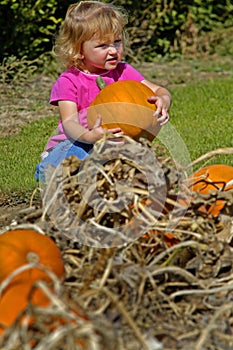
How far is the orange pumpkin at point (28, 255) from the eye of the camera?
8.38 ft

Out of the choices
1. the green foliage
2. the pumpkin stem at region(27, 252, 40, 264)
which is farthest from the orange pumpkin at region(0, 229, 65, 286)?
the green foliage

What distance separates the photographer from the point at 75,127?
4.02 meters

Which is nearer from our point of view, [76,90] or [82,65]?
[76,90]

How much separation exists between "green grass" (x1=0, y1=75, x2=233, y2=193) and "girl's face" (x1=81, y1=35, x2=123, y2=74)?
0.94 meters

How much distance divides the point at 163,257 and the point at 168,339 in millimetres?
512

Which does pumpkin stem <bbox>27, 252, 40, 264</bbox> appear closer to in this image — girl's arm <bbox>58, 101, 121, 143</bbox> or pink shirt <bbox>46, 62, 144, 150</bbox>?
girl's arm <bbox>58, 101, 121, 143</bbox>

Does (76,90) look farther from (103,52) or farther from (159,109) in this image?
(159,109)

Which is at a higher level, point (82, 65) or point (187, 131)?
point (82, 65)

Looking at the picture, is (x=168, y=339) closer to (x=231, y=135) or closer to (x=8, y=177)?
(x=8, y=177)

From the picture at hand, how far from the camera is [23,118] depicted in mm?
7129

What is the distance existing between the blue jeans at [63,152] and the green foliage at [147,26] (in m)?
4.21

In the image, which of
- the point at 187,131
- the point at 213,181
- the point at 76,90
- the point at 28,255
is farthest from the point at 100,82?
the point at 187,131

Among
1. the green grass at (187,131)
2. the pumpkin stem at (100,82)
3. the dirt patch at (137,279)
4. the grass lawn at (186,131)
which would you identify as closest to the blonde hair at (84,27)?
the pumpkin stem at (100,82)

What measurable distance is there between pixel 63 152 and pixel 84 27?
27.7 inches
